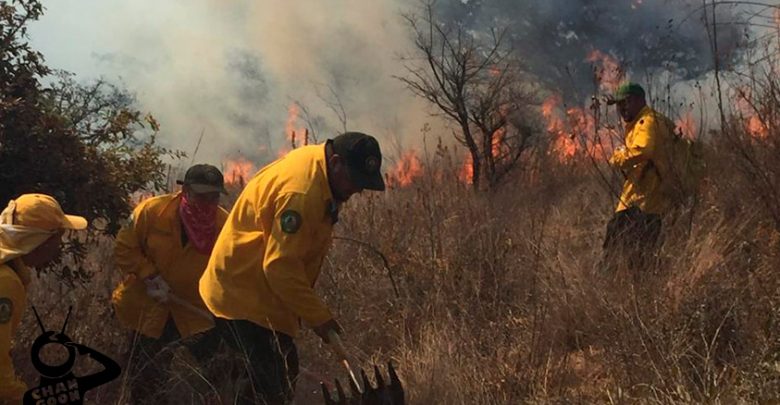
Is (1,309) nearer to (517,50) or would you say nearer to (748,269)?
(748,269)

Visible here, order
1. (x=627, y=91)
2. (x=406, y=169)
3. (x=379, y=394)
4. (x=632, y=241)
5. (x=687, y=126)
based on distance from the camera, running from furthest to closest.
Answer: (x=406, y=169), (x=687, y=126), (x=627, y=91), (x=632, y=241), (x=379, y=394)

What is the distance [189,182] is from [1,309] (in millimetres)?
1865

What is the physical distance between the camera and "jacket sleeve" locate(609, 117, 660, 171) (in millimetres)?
5134

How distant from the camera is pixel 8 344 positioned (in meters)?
2.61

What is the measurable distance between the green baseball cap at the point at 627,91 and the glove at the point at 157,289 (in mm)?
3266

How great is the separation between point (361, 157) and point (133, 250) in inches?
75.1

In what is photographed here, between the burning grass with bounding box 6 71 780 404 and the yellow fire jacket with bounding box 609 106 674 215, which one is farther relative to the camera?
the yellow fire jacket with bounding box 609 106 674 215

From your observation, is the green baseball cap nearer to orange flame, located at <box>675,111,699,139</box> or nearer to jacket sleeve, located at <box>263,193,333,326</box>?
orange flame, located at <box>675,111,699,139</box>

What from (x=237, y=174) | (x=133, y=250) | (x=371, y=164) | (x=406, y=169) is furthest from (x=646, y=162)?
(x=237, y=174)

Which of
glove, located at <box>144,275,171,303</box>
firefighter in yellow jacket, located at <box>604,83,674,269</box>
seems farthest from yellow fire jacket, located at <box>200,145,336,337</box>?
firefighter in yellow jacket, located at <box>604,83,674,269</box>

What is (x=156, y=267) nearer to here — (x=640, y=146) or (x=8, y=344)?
(x=8, y=344)

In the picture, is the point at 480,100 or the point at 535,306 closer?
the point at 535,306

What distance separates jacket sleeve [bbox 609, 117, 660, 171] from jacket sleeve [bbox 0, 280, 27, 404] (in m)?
3.90

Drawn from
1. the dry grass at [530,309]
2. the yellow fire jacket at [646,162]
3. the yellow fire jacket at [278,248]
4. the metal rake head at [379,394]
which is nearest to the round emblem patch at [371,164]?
the yellow fire jacket at [278,248]
